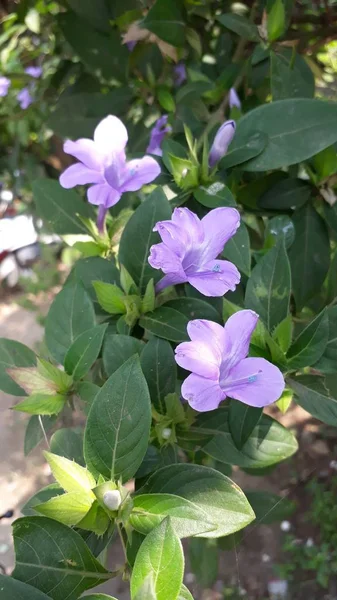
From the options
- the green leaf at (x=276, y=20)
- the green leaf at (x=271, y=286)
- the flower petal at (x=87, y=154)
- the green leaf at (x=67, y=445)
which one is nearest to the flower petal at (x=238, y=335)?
the green leaf at (x=271, y=286)

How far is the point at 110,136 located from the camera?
0.73 metres

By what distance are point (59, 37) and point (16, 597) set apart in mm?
1330

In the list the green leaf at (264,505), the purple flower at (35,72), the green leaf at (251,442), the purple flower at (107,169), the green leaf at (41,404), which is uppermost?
the purple flower at (107,169)

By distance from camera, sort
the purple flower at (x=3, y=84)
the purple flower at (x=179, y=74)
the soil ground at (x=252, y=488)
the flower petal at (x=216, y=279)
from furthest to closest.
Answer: the soil ground at (x=252, y=488) → the purple flower at (x=3, y=84) → the purple flower at (x=179, y=74) → the flower petal at (x=216, y=279)

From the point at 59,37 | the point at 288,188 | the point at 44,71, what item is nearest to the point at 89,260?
the point at 288,188

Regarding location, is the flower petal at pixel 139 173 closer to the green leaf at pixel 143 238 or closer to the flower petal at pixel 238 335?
the green leaf at pixel 143 238

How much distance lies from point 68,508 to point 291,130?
1.64 ft

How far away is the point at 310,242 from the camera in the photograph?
753 millimetres

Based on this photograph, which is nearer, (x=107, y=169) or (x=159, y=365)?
(x=159, y=365)

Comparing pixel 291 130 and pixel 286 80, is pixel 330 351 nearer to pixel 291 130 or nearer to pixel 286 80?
pixel 291 130

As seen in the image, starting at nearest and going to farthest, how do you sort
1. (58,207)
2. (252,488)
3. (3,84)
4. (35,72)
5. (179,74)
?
(58,207) < (179,74) < (3,84) < (35,72) < (252,488)

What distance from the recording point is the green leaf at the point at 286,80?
2.59ft

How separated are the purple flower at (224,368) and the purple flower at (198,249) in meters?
0.05

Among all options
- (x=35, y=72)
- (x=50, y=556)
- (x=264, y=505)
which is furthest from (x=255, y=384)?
(x=35, y=72)
